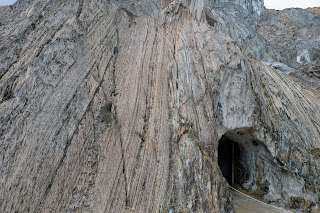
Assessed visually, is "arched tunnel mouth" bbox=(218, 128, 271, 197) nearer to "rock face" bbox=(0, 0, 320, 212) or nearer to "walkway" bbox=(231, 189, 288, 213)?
"rock face" bbox=(0, 0, 320, 212)

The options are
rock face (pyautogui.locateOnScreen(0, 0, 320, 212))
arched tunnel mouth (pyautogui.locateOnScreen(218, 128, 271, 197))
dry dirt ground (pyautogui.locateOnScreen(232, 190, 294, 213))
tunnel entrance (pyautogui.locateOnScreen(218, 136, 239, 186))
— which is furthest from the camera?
tunnel entrance (pyautogui.locateOnScreen(218, 136, 239, 186))

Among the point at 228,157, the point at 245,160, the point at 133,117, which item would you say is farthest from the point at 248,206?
the point at 133,117

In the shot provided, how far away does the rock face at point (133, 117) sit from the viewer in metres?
5.16

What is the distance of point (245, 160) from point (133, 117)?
4908 mm

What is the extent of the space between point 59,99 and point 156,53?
3.04m

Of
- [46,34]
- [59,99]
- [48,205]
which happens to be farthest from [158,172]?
[46,34]

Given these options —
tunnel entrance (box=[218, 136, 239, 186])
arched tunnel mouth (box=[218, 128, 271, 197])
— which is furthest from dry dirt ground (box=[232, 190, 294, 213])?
tunnel entrance (box=[218, 136, 239, 186])

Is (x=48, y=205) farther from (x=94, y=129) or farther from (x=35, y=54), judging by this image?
(x=35, y=54)

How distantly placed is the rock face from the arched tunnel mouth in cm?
5

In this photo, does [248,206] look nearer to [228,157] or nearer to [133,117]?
[228,157]

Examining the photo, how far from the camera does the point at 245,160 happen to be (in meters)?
9.34

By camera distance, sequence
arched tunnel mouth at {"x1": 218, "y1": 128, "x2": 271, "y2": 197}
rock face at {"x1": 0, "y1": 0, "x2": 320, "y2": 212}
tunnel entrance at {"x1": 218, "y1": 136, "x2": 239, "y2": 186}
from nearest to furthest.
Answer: rock face at {"x1": 0, "y1": 0, "x2": 320, "y2": 212} < arched tunnel mouth at {"x1": 218, "y1": 128, "x2": 271, "y2": 197} < tunnel entrance at {"x1": 218, "y1": 136, "x2": 239, "y2": 186}

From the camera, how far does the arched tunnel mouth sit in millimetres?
8500

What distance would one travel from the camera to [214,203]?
5.74 meters
